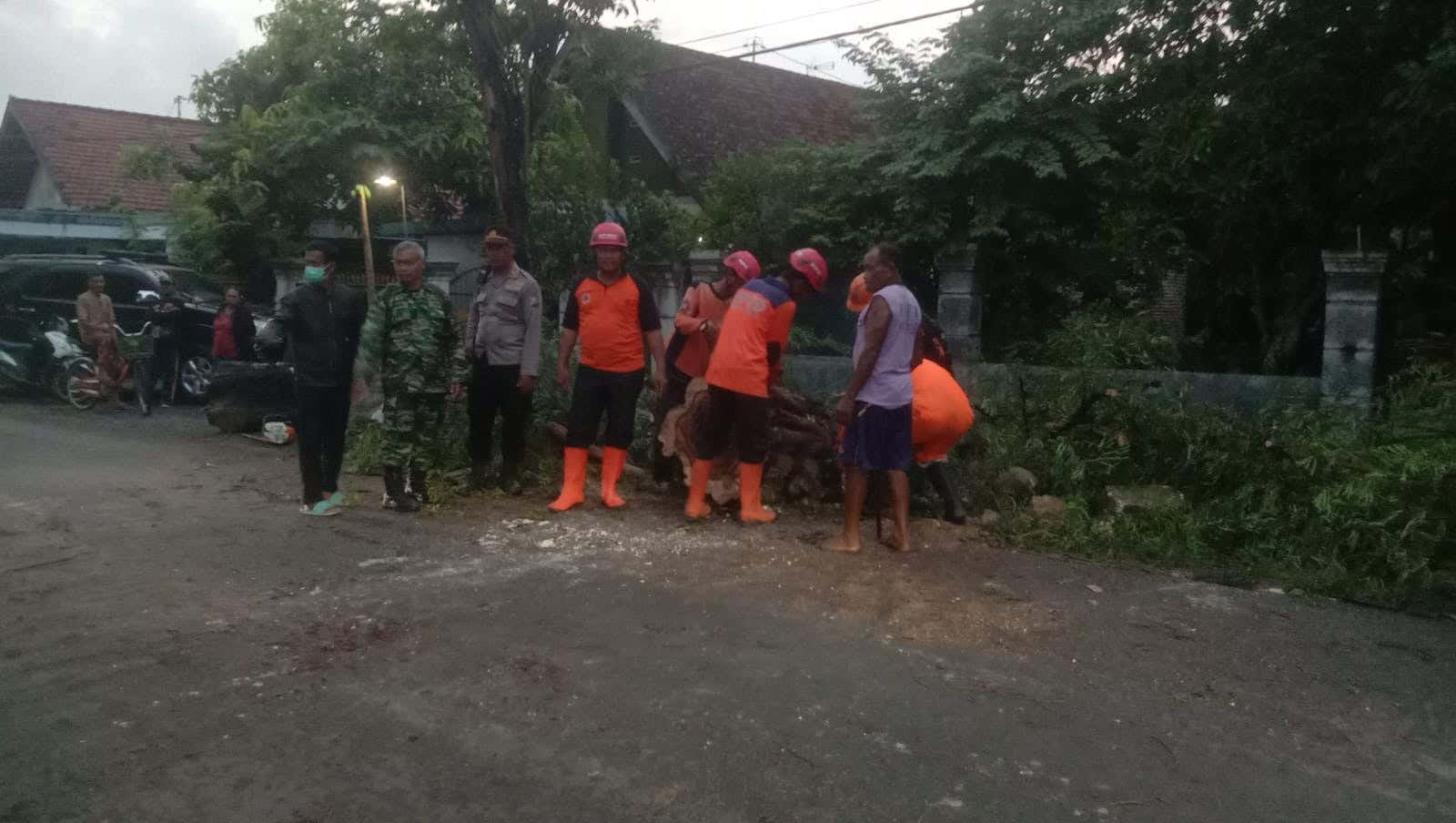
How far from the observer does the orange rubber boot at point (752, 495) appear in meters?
6.85

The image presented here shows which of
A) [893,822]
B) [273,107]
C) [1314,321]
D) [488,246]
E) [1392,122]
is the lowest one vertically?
[893,822]

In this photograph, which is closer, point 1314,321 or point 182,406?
point 1314,321

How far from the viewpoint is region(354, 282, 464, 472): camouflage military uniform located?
6746 mm

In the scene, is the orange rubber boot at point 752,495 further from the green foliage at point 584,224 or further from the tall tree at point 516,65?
the green foliage at point 584,224

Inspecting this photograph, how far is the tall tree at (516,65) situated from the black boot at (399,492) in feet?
11.7

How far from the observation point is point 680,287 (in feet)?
38.3

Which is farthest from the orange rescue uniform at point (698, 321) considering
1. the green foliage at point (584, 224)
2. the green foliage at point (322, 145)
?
the green foliage at point (322, 145)

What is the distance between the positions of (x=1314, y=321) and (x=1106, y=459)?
12.1 feet

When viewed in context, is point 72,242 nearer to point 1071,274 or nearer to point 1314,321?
point 1071,274

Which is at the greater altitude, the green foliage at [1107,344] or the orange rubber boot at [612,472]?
the green foliage at [1107,344]

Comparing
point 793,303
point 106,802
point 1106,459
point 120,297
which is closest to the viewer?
point 106,802

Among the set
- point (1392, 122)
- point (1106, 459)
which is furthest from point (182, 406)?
point (1392, 122)

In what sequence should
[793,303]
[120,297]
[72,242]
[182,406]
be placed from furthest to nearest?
[72,242] < [120,297] < [182,406] < [793,303]

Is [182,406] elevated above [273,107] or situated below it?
below
